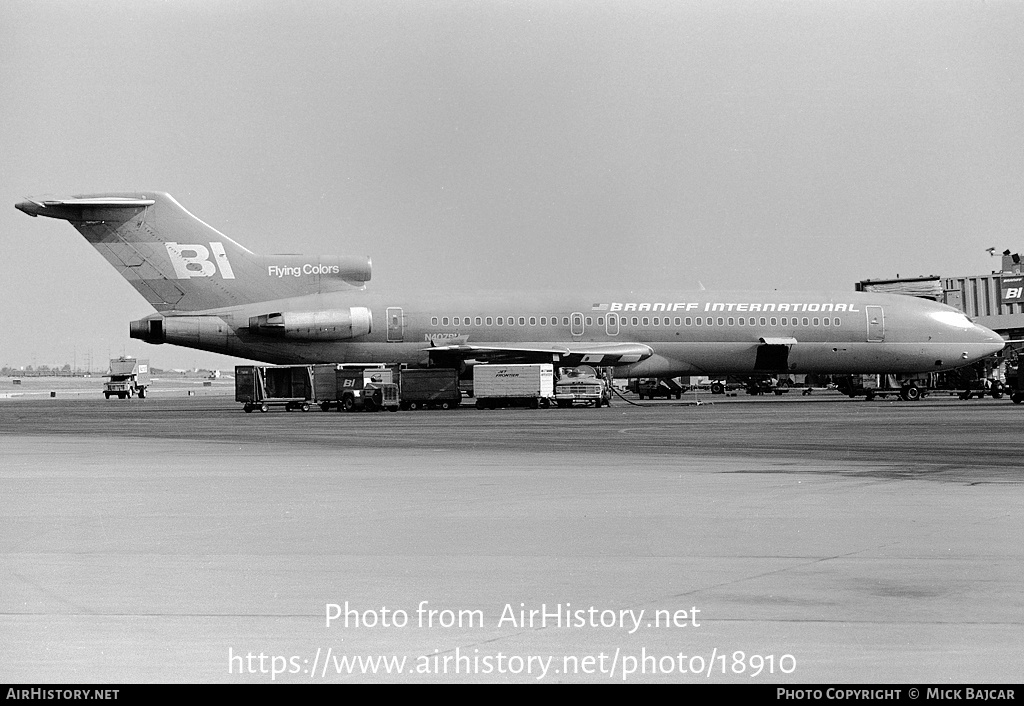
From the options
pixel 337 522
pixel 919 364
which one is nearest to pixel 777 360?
pixel 919 364

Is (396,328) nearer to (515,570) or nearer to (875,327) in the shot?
(875,327)

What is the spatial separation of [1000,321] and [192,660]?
112 metres

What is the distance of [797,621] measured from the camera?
758 centimetres

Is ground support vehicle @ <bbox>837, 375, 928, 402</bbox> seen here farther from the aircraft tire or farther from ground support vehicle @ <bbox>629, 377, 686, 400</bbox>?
ground support vehicle @ <bbox>629, 377, 686, 400</bbox>

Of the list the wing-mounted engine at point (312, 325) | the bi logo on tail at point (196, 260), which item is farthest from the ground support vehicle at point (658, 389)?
the bi logo on tail at point (196, 260)

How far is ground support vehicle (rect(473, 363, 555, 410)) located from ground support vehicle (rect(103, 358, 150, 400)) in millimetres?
46843

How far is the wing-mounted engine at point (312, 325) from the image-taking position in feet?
185

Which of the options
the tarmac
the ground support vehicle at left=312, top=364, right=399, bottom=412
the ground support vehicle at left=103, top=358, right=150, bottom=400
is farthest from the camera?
the ground support vehicle at left=103, top=358, right=150, bottom=400

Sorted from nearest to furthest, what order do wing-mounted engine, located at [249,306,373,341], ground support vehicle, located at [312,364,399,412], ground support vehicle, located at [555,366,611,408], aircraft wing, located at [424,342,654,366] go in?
ground support vehicle, located at [312,364,399,412]
ground support vehicle, located at [555,366,611,408]
wing-mounted engine, located at [249,306,373,341]
aircraft wing, located at [424,342,654,366]

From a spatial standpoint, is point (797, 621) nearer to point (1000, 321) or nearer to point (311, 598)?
point (311, 598)

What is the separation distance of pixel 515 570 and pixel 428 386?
146 ft

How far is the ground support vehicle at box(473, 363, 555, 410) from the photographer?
178ft

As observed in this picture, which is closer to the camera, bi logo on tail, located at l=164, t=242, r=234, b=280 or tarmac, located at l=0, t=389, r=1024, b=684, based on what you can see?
tarmac, located at l=0, t=389, r=1024, b=684

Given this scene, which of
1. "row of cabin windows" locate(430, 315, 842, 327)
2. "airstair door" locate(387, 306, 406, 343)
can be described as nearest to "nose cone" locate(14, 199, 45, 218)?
"airstair door" locate(387, 306, 406, 343)
